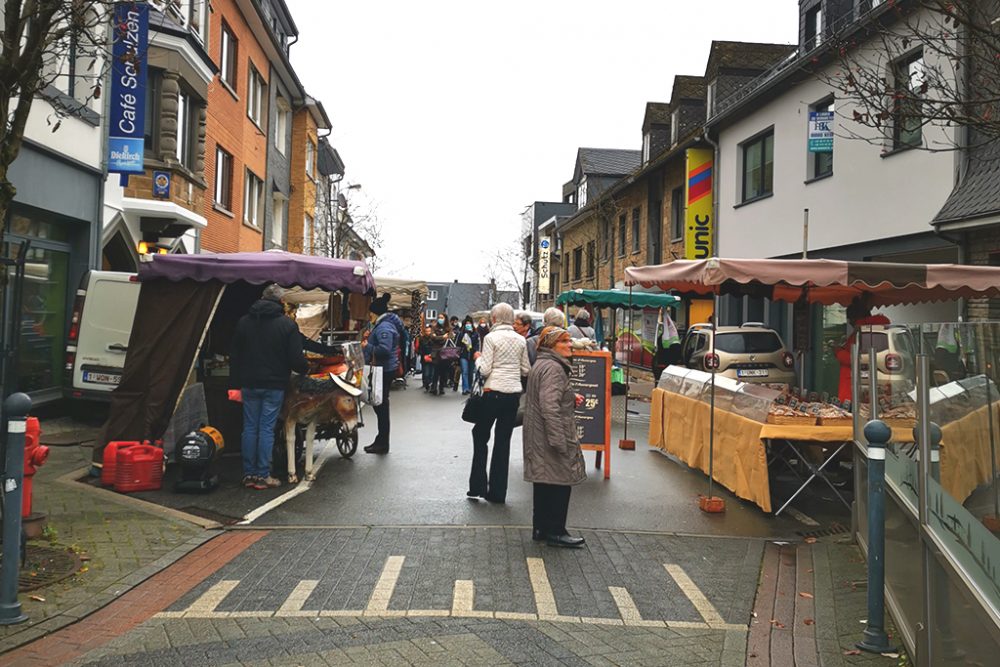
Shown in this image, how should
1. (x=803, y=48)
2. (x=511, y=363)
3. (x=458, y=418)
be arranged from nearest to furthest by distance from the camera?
Result: 1. (x=511, y=363)
2. (x=458, y=418)
3. (x=803, y=48)

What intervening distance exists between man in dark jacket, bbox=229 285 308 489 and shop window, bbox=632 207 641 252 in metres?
24.4

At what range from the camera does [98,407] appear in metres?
12.5

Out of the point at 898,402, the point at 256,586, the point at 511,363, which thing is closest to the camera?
the point at 898,402

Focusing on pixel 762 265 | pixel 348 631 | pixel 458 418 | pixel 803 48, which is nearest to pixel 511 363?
pixel 762 265

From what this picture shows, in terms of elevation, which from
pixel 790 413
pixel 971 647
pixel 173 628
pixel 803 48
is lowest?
pixel 173 628

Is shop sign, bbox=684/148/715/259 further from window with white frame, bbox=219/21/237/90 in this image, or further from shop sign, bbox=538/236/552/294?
shop sign, bbox=538/236/552/294

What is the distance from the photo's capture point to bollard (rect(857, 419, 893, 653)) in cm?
456

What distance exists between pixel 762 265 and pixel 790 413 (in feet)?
5.05

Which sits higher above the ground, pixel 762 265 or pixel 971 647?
pixel 762 265

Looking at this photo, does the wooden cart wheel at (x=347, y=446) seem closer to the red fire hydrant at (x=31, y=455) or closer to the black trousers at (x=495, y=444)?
the black trousers at (x=495, y=444)

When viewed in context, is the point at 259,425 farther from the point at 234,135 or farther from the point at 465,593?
the point at 234,135

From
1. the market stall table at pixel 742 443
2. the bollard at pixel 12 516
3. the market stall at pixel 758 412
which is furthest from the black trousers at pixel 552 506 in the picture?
the bollard at pixel 12 516

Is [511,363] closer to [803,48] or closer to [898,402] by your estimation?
[898,402]

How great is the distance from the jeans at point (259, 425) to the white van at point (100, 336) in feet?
13.9
